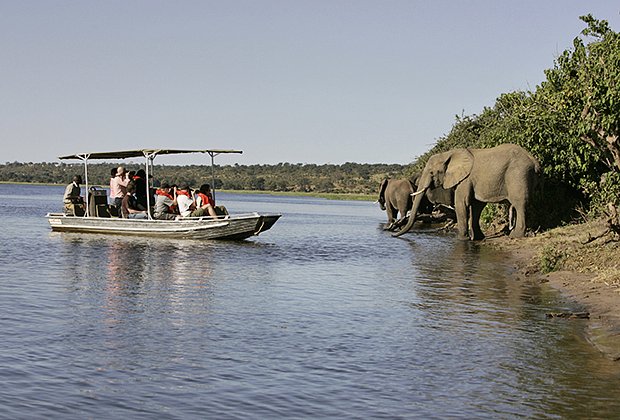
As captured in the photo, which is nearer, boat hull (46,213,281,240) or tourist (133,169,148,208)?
boat hull (46,213,281,240)

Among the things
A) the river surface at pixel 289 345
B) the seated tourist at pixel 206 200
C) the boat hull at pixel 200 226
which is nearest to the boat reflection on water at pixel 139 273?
the river surface at pixel 289 345

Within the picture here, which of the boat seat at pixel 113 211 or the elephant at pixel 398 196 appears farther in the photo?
the elephant at pixel 398 196

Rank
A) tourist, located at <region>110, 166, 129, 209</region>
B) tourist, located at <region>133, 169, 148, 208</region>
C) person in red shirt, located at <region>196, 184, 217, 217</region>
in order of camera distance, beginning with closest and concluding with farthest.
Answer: person in red shirt, located at <region>196, 184, 217, 217</region>, tourist, located at <region>110, 166, 129, 209</region>, tourist, located at <region>133, 169, 148, 208</region>

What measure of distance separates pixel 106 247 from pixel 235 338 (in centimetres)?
1504

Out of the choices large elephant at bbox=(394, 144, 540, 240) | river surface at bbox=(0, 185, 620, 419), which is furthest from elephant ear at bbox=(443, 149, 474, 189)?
river surface at bbox=(0, 185, 620, 419)

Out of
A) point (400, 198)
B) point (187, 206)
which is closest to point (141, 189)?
point (187, 206)

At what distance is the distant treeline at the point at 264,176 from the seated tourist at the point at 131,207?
211ft

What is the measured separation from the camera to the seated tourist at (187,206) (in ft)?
92.2

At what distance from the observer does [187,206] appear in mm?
28422

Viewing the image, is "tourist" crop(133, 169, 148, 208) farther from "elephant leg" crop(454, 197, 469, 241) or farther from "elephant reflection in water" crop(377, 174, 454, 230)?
"elephant reflection in water" crop(377, 174, 454, 230)

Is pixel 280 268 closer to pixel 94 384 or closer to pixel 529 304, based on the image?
pixel 529 304

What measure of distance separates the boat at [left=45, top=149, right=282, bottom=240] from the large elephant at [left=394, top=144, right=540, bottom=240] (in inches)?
201

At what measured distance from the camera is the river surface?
8.61 metres

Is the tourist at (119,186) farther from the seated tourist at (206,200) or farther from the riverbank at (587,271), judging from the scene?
the riverbank at (587,271)
